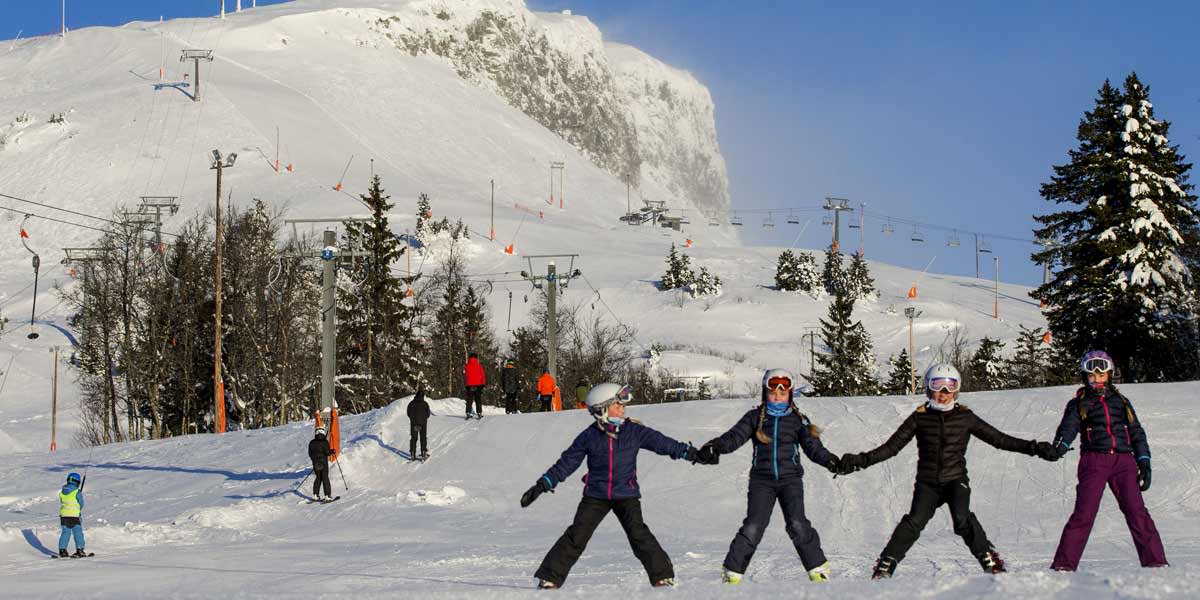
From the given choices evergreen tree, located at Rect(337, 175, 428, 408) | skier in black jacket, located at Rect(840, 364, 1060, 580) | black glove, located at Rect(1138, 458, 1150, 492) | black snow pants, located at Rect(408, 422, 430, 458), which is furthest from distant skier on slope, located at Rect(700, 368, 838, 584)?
evergreen tree, located at Rect(337, 175, 428, 408)

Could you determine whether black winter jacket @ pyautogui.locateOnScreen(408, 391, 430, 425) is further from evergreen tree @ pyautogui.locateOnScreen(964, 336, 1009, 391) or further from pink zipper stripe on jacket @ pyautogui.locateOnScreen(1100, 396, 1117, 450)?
evergreen tree @ pyautogui.locateOnScreen(964, 336, 1009, 391)

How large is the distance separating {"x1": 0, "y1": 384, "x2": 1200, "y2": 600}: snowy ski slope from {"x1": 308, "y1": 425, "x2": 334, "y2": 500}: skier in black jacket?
0.52 meters

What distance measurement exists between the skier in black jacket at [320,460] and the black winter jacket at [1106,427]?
1436cm

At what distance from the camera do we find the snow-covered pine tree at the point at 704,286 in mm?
86688

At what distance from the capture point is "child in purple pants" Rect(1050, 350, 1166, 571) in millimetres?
9203

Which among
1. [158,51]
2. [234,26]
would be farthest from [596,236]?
[234,26]

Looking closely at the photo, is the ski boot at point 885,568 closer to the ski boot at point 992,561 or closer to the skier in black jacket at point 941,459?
the skier in black jacket at point 941,459

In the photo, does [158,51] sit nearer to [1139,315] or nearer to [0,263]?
[0,263]

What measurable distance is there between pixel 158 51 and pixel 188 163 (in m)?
46.1

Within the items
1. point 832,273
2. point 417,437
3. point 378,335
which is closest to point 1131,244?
point 417,437

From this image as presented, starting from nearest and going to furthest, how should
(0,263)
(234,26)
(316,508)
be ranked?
(316,508) → (0,263) → (234,26)

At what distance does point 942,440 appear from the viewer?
29.0ft

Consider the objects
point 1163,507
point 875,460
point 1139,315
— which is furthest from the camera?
point 1139,315

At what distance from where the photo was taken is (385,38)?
18600cm
